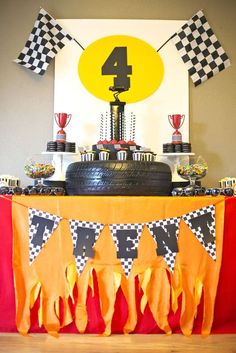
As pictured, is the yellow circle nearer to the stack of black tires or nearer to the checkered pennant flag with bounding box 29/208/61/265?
the stack of black tires

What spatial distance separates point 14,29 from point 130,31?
3.21ft

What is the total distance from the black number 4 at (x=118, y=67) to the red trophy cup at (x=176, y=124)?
1.53ft

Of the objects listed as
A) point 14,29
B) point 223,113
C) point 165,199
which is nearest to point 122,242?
point 165,199

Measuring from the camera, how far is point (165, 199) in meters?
1.96

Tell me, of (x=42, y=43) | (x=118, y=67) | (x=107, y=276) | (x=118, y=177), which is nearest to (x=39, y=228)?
(x=107, y=276)

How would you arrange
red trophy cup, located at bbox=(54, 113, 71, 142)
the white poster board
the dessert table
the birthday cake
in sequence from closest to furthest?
the dessert table
the birthday cake
red trophy cup, located at bbox=(54, 113, 71, 142)
the white poster board

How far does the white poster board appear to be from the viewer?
310 cm

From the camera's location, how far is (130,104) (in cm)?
313

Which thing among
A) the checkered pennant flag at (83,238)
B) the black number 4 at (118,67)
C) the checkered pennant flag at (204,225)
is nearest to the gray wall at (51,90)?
the black number 4 at (118,67)

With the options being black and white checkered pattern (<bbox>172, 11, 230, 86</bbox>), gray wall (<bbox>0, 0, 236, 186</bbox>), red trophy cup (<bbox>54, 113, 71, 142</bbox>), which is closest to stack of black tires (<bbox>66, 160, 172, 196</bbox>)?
red trophy cup (<bbox>54, 113, 71, 142</bbox>)

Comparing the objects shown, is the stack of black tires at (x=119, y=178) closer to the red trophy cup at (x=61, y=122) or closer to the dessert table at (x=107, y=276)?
the dessert table at (x=107, y=276)

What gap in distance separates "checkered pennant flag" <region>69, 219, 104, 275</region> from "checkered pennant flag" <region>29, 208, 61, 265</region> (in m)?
0.10

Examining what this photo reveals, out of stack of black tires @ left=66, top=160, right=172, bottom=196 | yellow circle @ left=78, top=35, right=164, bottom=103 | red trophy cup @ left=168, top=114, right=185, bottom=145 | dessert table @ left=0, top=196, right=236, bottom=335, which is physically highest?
yellow circle @ left=78, top=35, right=164, bottom=103

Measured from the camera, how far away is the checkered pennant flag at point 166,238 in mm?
1932
